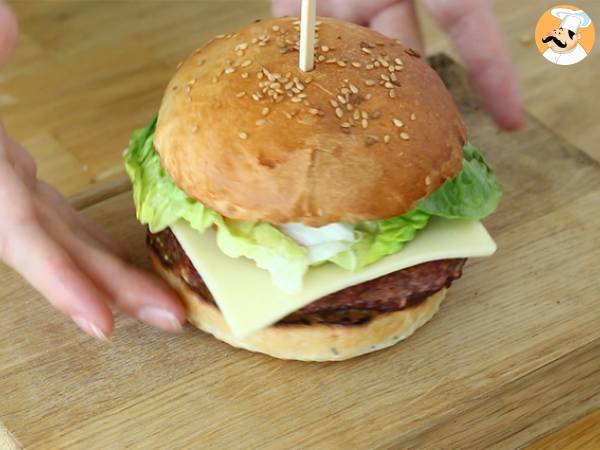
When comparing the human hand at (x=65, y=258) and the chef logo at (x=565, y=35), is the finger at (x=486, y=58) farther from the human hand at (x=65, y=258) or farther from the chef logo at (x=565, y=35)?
the human hand at (x=65, y=258)

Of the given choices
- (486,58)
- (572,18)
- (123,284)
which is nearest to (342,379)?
(123,284)

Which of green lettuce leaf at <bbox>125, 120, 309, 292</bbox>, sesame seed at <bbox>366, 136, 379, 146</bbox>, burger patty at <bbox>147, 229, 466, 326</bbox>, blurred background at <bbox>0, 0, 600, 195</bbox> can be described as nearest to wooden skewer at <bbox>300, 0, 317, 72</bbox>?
sesame seed at <bbox>366, 136, 379, 146</bbox>

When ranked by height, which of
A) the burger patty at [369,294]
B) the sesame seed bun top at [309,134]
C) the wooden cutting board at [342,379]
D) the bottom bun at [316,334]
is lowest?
the wooden cutting board at [342,379]

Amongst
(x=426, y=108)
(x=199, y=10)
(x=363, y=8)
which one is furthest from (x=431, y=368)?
(x=199, y=10)

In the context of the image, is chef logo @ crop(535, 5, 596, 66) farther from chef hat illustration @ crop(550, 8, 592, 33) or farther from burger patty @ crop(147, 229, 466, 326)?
burger patty @ crop(147, 229, 466, 326)

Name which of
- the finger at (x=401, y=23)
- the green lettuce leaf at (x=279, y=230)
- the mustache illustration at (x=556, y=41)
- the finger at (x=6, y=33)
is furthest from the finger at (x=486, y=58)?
the finger at (x=6, y=33)

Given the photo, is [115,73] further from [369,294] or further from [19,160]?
[369,294]
